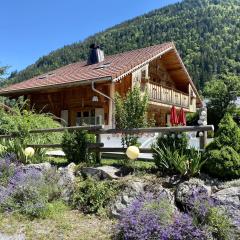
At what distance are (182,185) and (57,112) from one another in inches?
645

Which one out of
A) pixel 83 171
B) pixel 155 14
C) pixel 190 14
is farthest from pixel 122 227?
pixel 155 14

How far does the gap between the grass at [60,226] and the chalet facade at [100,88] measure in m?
12.1

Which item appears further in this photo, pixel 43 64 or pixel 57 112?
pixel 43 64

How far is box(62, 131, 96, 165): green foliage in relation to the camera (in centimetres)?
924

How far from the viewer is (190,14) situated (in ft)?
367

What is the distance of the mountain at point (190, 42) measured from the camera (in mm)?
65688

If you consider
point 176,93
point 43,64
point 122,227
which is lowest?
point 122,227

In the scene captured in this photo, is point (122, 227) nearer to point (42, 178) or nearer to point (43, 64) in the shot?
point (42, 178)

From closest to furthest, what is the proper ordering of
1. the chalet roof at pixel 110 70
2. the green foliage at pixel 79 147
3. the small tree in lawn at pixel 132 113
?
the small tree in lawn at pixel 132 113
the green foliage at pixel 79 147
the chalet roof at pixel 110 70

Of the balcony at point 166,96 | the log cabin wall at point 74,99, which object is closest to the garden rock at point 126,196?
the log cabin wall at point 74,99

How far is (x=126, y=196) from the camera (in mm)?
6988

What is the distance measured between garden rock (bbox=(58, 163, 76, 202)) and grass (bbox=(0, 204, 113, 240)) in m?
0.56

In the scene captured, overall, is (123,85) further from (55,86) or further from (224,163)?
(224,163)

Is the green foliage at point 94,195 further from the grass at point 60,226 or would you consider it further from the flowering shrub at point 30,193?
the flowering shrub at point 30,193
